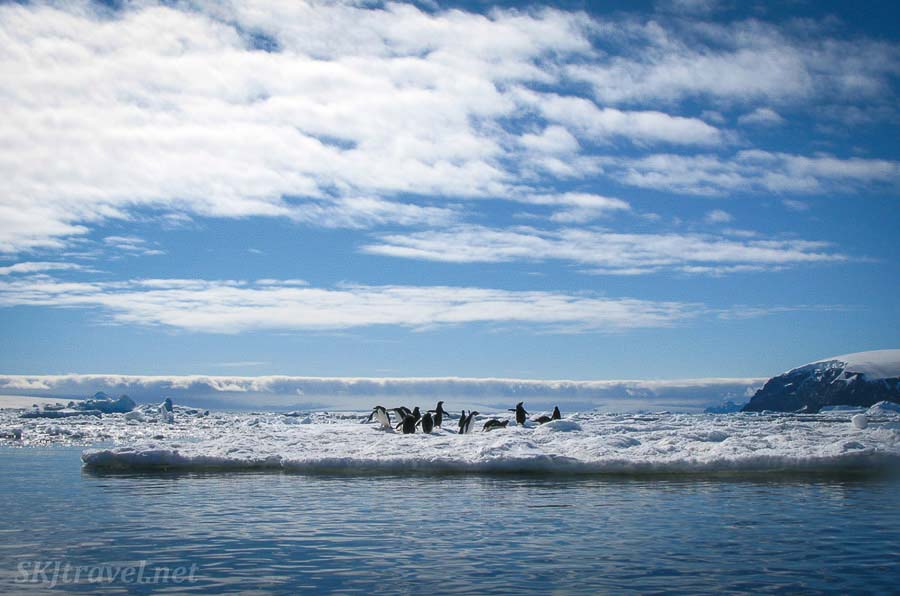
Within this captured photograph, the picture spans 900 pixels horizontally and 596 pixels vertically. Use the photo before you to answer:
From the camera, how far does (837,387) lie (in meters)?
170

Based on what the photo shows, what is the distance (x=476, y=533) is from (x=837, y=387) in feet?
598

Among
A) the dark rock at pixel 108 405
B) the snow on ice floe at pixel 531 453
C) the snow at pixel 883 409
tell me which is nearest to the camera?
the snow on ice floe at pixel 531 453

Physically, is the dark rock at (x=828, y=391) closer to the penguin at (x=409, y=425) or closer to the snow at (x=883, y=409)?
the snow at (x=883, y=409)

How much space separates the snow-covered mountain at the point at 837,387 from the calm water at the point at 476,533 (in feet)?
541

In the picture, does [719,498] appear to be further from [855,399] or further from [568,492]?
[855,399]

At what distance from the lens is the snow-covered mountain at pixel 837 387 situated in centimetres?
16550

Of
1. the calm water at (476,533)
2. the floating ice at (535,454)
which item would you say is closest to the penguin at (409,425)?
the floating ice at (535,454)

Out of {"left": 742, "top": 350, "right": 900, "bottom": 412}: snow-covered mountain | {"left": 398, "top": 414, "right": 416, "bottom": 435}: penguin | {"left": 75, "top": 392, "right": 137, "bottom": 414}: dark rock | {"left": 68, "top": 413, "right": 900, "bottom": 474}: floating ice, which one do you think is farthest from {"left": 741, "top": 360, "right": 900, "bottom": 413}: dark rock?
{"left": 68, "top": 413, "right": 900, "bottom": 474}: floating ice

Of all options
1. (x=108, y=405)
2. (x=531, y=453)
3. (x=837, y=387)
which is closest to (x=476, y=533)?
(x=531, y=453)

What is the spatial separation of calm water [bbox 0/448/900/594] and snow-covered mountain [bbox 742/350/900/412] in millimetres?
164773

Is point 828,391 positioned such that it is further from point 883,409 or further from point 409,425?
point 409,425

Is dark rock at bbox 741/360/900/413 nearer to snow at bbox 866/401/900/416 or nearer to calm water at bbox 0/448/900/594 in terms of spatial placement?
snow at bbox 866/401/900/416

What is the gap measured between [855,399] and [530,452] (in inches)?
6718

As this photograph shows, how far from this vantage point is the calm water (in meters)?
7.87
